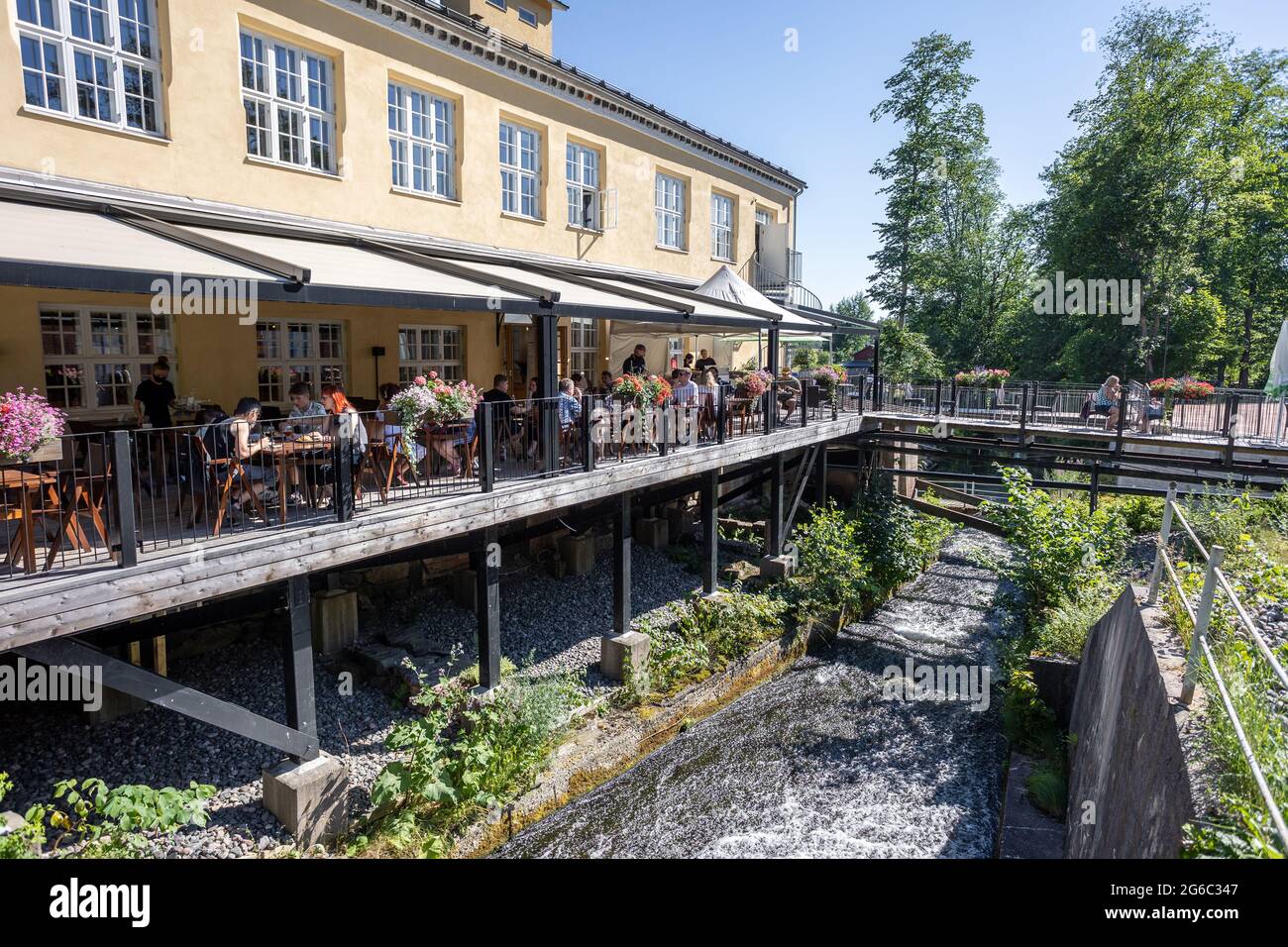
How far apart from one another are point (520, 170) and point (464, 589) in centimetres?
848

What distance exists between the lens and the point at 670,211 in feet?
65.9

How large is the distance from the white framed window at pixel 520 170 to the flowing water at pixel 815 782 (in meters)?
10.5

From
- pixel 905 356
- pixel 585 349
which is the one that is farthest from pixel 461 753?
pixel 905 356

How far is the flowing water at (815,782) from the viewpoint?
29.7 ft

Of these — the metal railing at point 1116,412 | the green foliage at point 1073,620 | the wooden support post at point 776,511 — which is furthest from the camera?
the metal railing at point 1116,412

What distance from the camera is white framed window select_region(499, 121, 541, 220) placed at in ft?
50.1

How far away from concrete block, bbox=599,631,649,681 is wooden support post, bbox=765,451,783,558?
549 cm

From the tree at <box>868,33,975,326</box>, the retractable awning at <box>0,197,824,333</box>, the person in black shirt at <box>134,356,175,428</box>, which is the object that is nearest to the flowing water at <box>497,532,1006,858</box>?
the retractable awning at <box>0,197,824,333</box>

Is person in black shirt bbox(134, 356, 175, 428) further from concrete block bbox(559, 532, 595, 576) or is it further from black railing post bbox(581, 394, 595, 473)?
concrete block bbox(559, 532, 595, 576)

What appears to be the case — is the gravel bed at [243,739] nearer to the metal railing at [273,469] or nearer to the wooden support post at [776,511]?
the metal railing at [273,469]

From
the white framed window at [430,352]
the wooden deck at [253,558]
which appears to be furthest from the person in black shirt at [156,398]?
the white framed window at [430,352]

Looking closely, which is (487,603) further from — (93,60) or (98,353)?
(93,60)

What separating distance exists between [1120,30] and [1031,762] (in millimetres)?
33234
